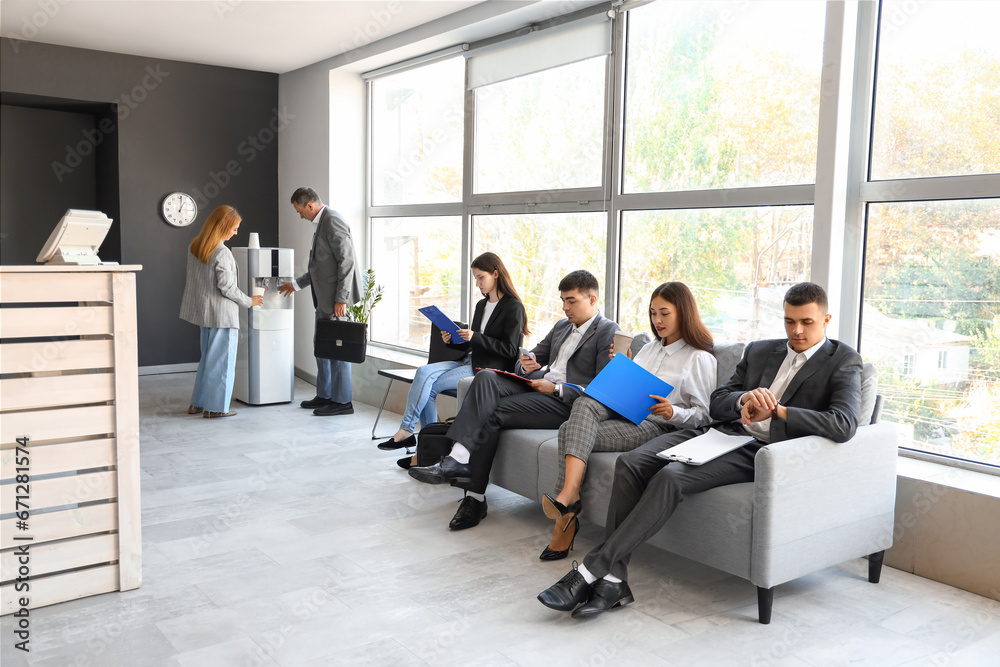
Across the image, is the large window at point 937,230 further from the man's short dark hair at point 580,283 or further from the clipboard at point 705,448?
the man's short dark hair at point 580,283

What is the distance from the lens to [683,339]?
3.65 metres

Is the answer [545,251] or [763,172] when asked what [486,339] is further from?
[763,172]

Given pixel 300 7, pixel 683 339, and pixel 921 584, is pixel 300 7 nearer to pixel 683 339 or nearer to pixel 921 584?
pixel 683 339

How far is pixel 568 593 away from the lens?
2.88 meters

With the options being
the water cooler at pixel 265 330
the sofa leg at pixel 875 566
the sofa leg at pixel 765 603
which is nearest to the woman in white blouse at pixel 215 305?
the water cooler at pixel 265 330

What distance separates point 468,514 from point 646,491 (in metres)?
1.15

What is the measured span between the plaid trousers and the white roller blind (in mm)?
2577

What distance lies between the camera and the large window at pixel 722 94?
13.4ft

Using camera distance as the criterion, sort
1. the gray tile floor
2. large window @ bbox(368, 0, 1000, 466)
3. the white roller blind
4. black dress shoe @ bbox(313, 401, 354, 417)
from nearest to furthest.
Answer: the gray tile floor → large window @ bbox(368, 0, 1000, 466) → the white roller blind → black dress shoe @ bbox(313, 401, 354, 417)

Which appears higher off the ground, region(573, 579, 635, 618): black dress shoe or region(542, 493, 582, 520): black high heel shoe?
region(542, 493, 582, 520): black high heel shoe

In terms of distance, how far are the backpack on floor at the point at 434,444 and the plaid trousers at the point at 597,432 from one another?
973 mm

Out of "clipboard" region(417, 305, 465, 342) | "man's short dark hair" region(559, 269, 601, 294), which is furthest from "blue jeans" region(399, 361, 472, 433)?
"man's short dark hair" region(559, 269, 601, 294)

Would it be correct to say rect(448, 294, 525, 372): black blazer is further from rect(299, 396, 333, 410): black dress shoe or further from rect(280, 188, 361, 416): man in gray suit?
rect(299, 396, 333, 410): black dress shoe

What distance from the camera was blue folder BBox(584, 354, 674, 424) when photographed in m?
3.39
